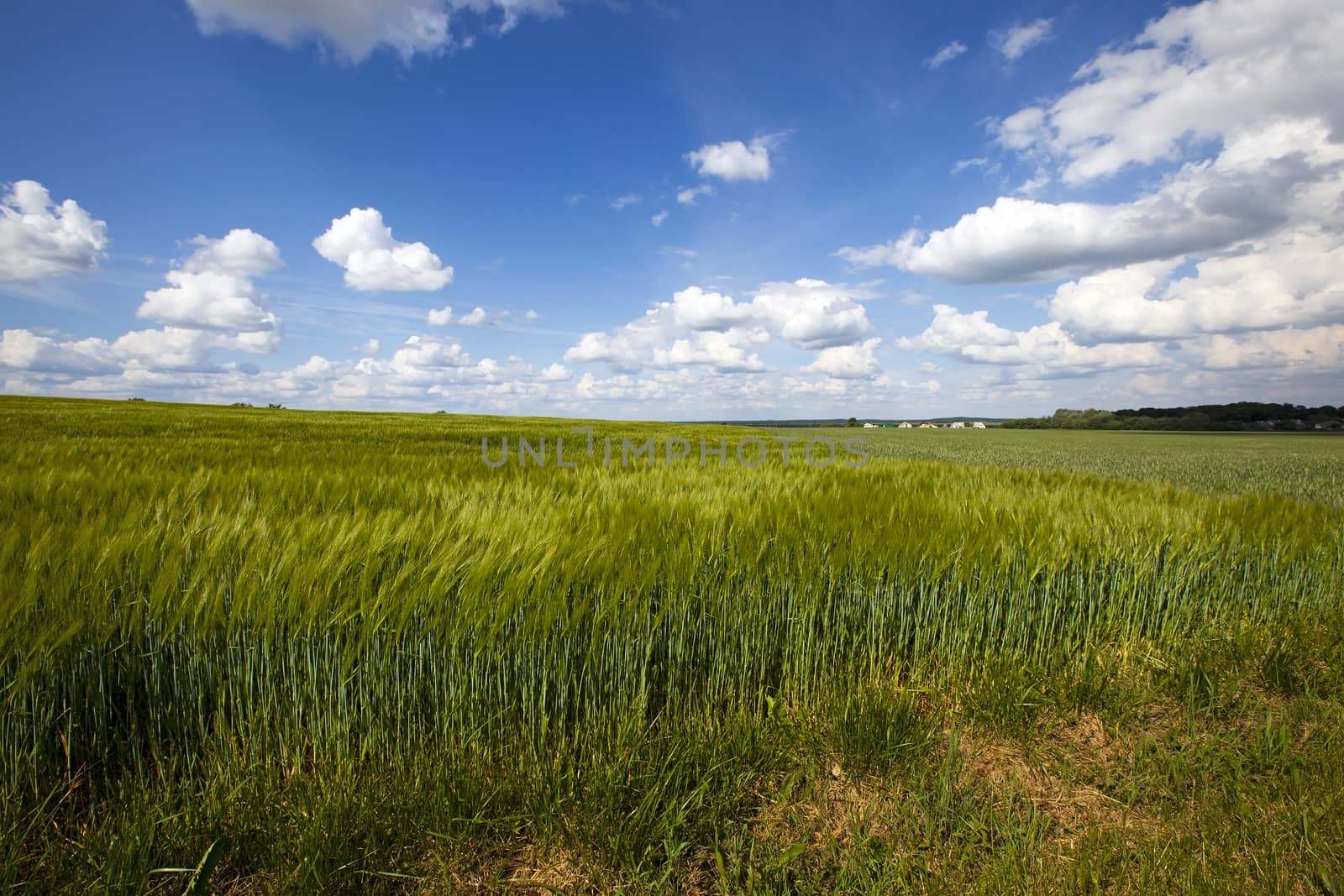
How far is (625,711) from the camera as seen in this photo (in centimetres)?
172

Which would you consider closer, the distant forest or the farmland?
the farmland

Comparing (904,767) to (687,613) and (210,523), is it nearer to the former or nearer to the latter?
(687,613)

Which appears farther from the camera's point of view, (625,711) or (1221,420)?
(1221,420)

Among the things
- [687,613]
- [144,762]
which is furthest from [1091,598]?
[144,762]

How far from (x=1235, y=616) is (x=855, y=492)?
2142mm

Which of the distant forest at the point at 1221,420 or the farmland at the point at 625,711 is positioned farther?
the distant forest at the point at 1221,420

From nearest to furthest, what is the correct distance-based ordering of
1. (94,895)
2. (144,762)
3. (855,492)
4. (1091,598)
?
(94,895) < (144,762) < (1091,598) < (855,492)

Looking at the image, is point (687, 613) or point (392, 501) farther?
point (392, 501)

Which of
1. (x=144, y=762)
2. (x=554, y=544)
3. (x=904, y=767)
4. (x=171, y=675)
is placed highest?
Result: (x=554, y=544)

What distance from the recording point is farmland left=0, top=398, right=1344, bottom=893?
1.30m

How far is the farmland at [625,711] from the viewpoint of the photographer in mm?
1296

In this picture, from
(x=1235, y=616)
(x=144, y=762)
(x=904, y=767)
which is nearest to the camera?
(x=144, y=762)

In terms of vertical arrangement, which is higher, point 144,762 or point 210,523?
point 210,523

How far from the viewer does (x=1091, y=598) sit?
2.67m
